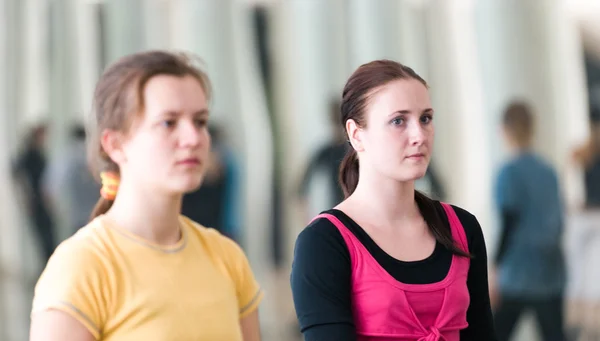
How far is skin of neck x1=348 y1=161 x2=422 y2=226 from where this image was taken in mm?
1438

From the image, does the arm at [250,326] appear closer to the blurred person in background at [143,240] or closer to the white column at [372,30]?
the blurred person in background at [143,240]

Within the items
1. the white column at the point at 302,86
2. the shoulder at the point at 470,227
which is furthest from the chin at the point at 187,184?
the white column at the point at 302,86

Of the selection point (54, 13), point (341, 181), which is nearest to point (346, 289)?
point (341, 181)

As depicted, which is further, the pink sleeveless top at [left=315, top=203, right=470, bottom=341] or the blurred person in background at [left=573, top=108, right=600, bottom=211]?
the blurred person in background at [left=573, top=108, right=600, bottom=211]

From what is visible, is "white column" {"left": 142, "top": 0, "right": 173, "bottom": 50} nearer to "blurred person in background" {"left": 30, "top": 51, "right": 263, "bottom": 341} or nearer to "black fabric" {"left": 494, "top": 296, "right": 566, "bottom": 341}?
"black fabric" {"left": 494, "top": 296, "right": 566, "bottom": 341}

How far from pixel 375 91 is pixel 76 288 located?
566mm

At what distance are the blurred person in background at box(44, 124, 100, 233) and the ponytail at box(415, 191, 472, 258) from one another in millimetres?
3867

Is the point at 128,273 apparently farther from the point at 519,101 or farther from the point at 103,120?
the point at 519,101

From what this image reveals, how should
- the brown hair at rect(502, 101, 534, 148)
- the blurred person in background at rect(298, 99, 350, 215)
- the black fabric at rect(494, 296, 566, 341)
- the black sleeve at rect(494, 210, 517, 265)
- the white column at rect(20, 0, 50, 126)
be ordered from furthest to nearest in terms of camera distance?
the white column at rect(20, 0, 50, 126) → the blurred person in background at rect(298, 99, 350, 215) → the brown hair at rect(502, 101, 534, 148) → the black fabric at rect(494, 296, 566, 341) → the black sleeve at rect(494, 210, 517, 265)

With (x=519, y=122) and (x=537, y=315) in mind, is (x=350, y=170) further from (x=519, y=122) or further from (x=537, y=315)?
(x=519, y=122)

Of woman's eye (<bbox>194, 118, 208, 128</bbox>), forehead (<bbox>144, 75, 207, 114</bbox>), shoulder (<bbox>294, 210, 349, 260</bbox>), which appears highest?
forehead (<bbox>144, 75, 207, 114</bbox>)

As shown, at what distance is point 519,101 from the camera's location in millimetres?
5434

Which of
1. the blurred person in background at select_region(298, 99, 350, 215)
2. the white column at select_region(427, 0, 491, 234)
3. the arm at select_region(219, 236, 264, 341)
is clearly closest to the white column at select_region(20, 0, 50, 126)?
the blurred person in background at select_region(298, 99, 350, 215)

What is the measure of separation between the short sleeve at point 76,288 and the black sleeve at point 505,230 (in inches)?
112
